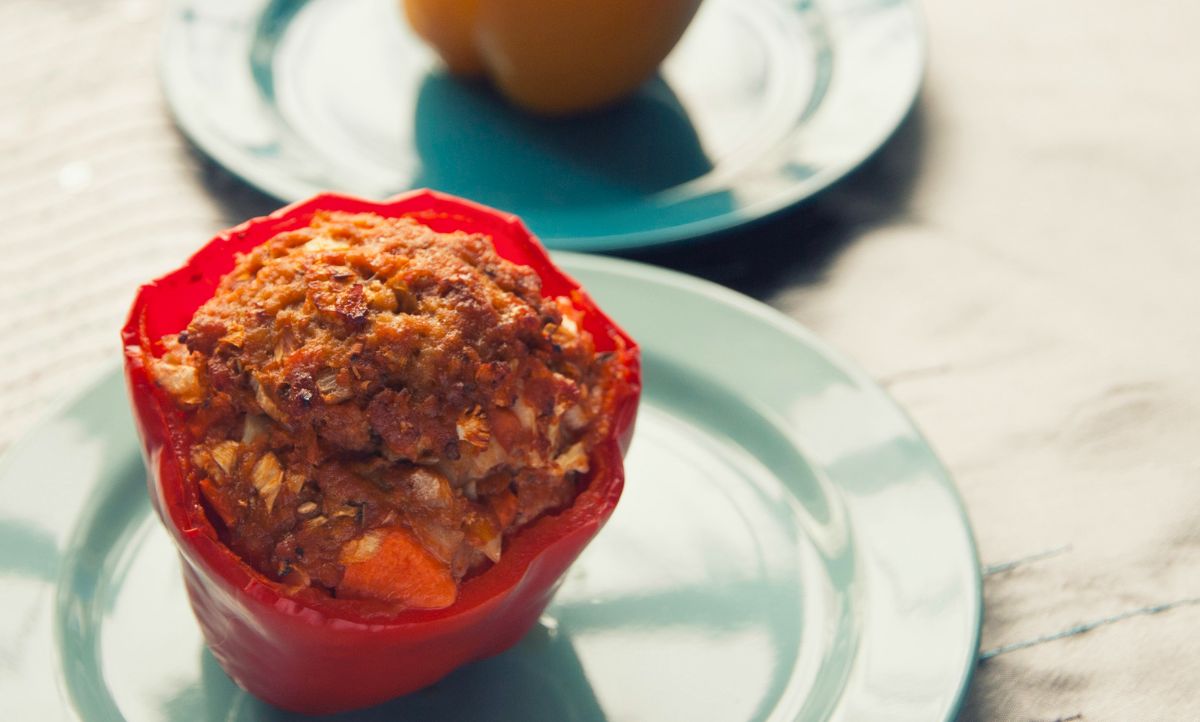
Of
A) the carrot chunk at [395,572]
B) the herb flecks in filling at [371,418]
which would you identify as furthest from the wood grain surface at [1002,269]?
the carrot chunk at [395,572]

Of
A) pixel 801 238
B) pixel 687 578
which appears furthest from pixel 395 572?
pixel 801 238

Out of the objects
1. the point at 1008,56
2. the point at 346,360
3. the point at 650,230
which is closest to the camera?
the point at 346,360

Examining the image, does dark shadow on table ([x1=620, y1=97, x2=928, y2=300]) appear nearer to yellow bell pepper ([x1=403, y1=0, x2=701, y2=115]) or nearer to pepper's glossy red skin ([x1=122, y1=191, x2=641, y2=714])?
yellow bell pepper ([x1=403, y1=0, x2=701, y2=115])

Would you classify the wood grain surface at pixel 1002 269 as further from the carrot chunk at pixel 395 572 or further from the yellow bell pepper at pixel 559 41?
the carrot chunk at pixel 395 572

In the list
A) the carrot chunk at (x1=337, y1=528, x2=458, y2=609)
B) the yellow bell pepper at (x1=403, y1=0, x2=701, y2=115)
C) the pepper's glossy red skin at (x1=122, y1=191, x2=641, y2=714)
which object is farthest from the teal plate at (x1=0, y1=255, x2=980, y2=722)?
the yellow bell pepper at (x1=403, y1=0, x2=701, y2=115)

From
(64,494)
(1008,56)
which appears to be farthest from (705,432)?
(1008,56)

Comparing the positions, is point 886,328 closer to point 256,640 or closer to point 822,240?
point 822,240

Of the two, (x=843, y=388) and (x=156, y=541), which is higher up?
(x=843, y=388)
